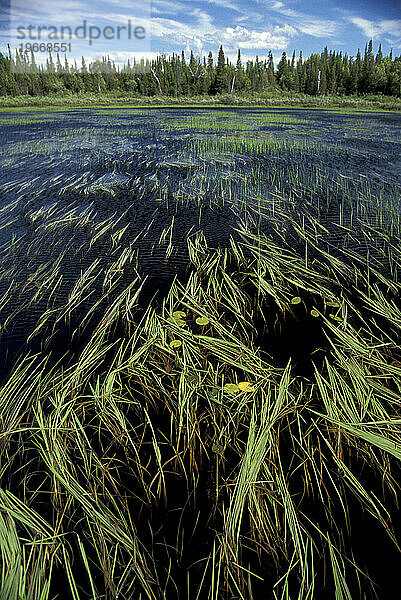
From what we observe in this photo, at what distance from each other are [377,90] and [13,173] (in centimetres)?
5869

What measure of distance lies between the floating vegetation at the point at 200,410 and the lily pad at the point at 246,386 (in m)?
0.01

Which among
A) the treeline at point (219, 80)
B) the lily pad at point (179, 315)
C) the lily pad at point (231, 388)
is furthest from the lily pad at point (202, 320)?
the treeline at point (219, 80)

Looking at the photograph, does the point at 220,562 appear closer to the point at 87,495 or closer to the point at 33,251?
the point at 87,495

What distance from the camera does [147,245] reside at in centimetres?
387

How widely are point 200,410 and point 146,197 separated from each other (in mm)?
4591

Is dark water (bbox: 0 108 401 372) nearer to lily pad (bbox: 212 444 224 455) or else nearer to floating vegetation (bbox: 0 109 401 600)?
floating vegetation (bbox: 0 109 401 600)

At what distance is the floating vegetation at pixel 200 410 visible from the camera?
115 cm

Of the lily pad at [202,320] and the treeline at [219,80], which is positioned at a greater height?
the treeline at [219,80]

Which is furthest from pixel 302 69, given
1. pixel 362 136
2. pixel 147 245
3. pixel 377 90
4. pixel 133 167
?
pixel 147 245

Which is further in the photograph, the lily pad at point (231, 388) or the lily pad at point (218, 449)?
the lily pad at point (231, 388)

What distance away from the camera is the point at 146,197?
18.2 feet

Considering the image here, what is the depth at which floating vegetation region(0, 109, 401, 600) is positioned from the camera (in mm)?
1153

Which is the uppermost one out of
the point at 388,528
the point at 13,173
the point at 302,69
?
the point at 302,69

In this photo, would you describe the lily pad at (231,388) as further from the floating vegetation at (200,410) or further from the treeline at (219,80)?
the treeline at (219,80)
